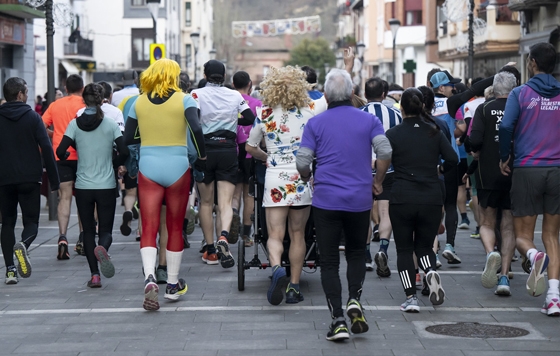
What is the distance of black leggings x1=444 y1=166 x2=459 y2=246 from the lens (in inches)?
431

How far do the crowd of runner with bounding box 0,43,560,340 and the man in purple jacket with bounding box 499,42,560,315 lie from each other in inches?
0.4

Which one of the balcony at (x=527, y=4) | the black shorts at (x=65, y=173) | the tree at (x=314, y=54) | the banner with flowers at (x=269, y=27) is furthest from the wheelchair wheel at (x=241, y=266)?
the tree at (x=314, y=54)

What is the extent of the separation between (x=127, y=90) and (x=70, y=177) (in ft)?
8.73

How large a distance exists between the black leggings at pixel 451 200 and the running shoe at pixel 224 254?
8.06 ft

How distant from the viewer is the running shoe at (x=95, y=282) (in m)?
9.43

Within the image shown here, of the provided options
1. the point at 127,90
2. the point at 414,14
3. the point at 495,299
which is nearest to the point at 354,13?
the point at 414,14

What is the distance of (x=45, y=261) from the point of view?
1136cm

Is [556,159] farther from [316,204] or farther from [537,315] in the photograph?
[316,204]

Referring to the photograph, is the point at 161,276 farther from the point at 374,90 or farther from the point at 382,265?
the point at 374,90

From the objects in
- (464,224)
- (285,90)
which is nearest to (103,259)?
(285,90)

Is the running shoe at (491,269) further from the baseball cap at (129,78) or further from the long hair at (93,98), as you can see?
the baseball cap at (129,78)

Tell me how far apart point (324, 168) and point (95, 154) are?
3.01 metres

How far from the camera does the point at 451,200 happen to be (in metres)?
11.1

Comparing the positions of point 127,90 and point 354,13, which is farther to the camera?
point 354,13
